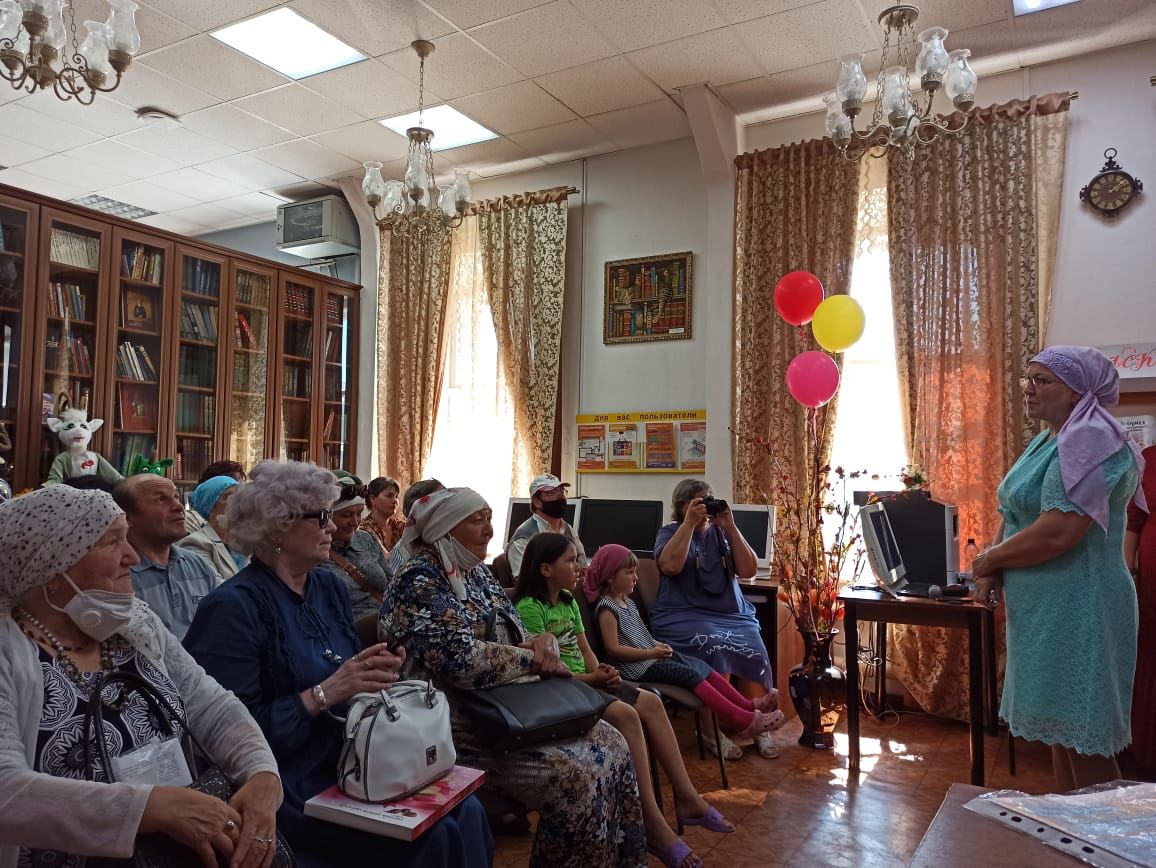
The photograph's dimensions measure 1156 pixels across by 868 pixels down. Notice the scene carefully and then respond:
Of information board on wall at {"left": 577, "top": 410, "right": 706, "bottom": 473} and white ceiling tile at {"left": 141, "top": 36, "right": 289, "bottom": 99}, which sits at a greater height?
white ceiling tile at {"left": 141, "top": 36, "right": 289, "bottom": 99}

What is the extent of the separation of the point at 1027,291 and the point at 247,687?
423cm

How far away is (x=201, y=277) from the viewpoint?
5844 millimetres

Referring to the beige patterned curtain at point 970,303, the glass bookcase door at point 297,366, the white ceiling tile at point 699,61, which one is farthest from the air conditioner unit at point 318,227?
the beige patterned curtain at point 970,303

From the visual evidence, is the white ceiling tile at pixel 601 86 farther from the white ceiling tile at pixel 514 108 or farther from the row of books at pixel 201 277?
the row of books at pixel 201 277

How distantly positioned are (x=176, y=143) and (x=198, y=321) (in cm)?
120

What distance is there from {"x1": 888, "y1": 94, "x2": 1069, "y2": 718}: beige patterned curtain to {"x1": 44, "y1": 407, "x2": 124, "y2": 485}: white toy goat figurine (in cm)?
459

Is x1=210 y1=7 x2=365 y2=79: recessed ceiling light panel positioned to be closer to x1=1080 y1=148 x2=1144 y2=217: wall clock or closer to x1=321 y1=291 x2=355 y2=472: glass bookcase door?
x1=321 y1=291 x2=355 y2=472: glass bookcase door

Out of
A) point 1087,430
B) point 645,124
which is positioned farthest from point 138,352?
point 1087,430

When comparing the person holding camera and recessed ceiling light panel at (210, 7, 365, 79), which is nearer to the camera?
the person holding camera

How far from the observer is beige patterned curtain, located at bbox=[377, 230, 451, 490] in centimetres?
626

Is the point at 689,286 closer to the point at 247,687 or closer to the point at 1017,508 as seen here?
the point at 1017,508

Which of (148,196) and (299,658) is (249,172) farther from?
(299,658)

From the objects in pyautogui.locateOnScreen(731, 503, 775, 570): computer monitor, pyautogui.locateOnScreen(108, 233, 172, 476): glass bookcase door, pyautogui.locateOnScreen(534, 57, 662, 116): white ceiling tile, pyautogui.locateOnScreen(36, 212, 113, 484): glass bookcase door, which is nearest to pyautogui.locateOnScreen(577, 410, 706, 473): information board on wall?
pyautogui.locateOnScreen(731, 503, 775, 570): computer monitor

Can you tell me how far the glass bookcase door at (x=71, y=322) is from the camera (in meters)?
4.95
